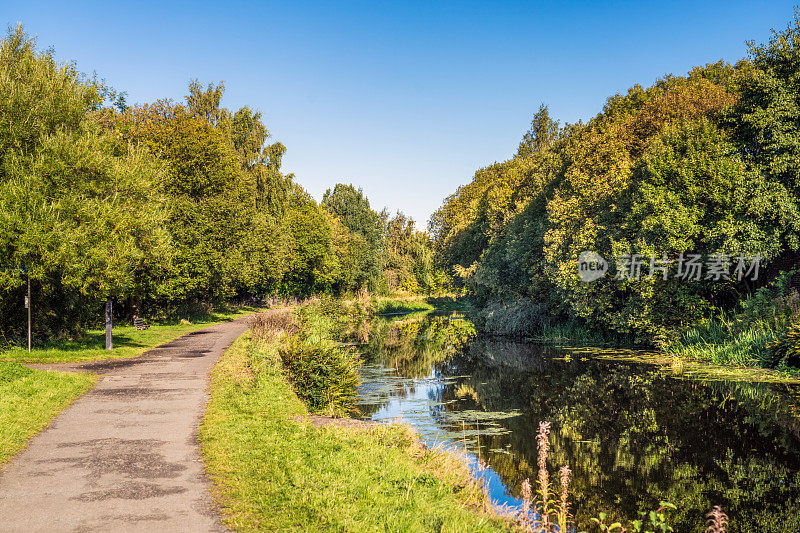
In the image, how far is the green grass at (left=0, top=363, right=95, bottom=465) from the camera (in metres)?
8.74

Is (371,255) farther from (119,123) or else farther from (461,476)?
(461,476)

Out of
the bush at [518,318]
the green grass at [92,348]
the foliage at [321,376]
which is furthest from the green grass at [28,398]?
the bush at [518,318]

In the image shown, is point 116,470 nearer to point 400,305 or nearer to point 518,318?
point 518,318

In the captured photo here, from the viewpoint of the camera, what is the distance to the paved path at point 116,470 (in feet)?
19.0

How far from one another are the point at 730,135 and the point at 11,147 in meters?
27.1

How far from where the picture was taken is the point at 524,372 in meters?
21.6

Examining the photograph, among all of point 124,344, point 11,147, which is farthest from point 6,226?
point 124,344

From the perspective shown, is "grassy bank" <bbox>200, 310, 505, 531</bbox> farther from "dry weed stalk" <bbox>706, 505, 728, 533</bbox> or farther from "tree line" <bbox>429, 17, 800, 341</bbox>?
"tree line" <bbox>429, 17, 800, 341</bbox>

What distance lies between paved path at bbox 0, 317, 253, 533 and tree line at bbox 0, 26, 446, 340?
20.7 ft

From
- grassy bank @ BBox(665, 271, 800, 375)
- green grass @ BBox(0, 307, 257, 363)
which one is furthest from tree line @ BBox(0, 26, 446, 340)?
grassy bank @ BBox(665, 271, 800, 375)

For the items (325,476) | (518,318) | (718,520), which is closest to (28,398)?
(325,476)

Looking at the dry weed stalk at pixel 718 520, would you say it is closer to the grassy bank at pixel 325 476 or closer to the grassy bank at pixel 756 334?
the grassy bank at pixel 325 476

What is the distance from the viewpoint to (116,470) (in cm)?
739

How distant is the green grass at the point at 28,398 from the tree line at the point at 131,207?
4392 millimetres
